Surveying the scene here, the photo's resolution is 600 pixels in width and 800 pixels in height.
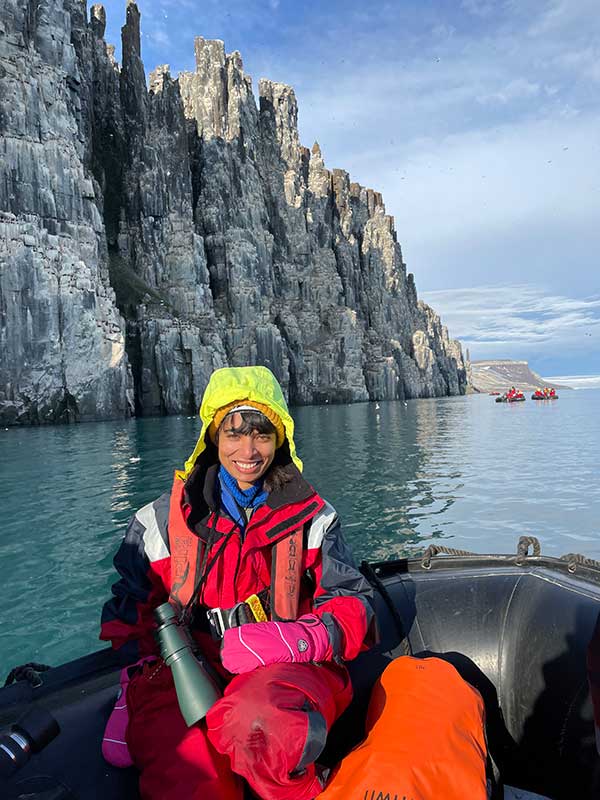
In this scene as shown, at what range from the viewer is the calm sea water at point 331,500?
21.7 feet

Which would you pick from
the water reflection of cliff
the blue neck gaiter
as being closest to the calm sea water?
the water reflection of cliff

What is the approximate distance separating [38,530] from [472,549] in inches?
336

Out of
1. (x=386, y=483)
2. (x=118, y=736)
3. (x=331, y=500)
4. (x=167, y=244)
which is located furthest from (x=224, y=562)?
(x=167, y=244)

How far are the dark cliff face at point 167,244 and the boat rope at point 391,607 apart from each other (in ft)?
Answer: 133

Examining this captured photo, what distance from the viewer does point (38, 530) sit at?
9.84 metres

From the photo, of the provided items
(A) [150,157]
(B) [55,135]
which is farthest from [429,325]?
(B) [55,135]

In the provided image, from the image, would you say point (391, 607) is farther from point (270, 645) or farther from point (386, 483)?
point (386, 483)

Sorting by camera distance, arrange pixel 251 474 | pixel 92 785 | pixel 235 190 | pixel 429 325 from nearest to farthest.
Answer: pixel 92 785 → pixel 251 474 → pixel 235 190 → pixel 429 325

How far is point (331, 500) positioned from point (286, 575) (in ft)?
32.4

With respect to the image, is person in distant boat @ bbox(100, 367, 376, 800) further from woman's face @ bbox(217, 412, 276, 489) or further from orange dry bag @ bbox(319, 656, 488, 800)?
orange dry bag @ bbox(319, 656, 488, 800)

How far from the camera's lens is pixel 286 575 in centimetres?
251

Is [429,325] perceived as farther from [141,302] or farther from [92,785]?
[92,785]

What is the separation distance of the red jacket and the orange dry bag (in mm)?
319

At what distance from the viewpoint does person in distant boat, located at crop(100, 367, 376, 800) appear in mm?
1820
